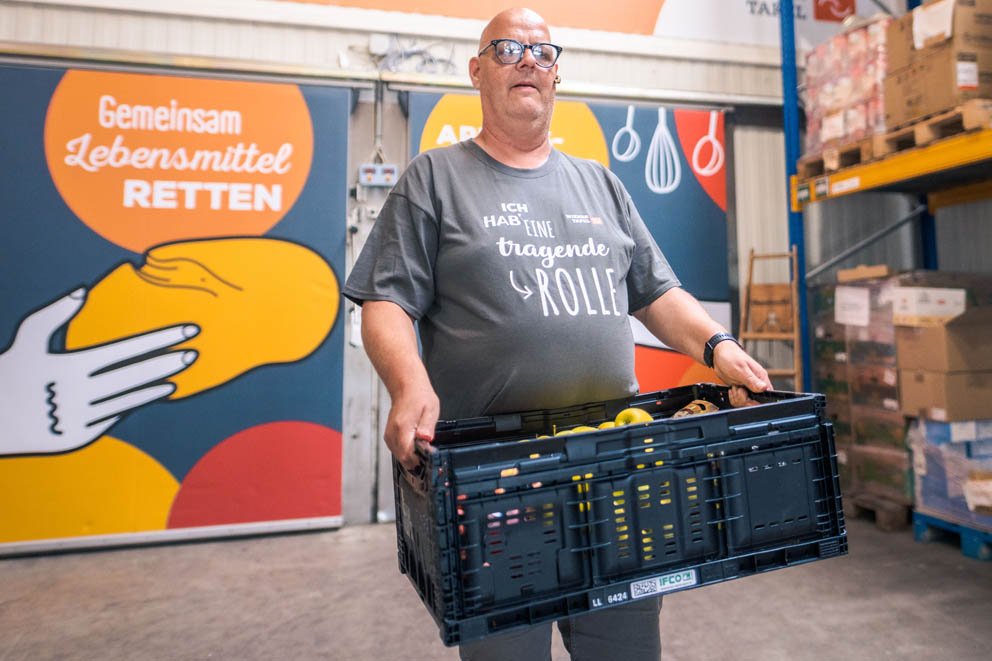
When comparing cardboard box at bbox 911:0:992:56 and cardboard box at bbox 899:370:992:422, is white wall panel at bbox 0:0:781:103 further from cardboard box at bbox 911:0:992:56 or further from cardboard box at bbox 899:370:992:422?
cardboard box at bbox 899:370:992:422

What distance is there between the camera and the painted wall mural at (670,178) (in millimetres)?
4270

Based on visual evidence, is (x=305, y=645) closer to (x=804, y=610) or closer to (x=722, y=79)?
(x=804, y=610)

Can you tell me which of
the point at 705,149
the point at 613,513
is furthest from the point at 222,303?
the point at 705,149

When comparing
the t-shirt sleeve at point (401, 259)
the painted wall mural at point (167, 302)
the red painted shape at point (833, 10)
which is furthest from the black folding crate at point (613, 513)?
the red painted shape at point (833, 10)

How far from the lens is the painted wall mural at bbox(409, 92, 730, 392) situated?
4.27 meters

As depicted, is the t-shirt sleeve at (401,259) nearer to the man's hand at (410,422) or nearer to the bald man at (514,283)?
the bald man at (514,283)

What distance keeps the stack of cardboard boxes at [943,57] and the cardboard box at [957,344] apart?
1.13 meters

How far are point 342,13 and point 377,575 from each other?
3.49m

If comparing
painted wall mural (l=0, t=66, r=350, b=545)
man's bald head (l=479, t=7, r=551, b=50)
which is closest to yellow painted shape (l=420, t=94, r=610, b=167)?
painted wall mural (l=0, t=66, r=350, b=545)

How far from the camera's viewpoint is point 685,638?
8.35 ft

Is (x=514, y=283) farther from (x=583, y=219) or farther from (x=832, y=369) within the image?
(x=832, y=369)

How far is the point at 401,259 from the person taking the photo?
1.31 metres

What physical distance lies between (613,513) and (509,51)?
1.03 meters

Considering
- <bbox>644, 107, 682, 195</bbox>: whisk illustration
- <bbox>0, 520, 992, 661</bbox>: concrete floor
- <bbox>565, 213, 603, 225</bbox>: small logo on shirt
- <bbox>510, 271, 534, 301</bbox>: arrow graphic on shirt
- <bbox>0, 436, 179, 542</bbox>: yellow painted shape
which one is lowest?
<bbox>0, 520, 992, 661</bbox>: concrete floor
